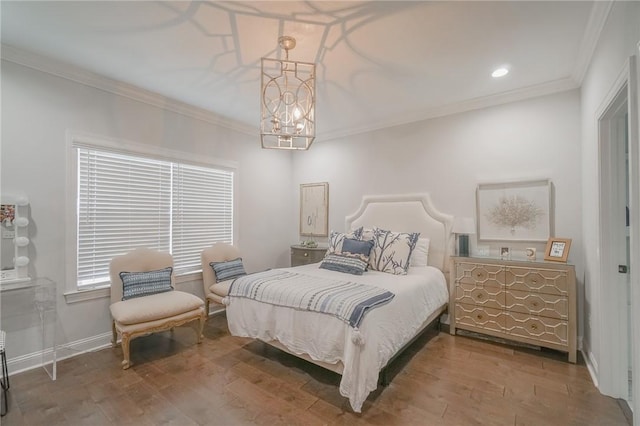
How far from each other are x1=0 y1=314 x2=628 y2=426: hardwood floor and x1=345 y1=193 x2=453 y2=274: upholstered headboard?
121 cm

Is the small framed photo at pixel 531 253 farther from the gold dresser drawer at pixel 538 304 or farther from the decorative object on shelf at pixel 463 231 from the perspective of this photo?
the decorative object on shelf at pixel 463 231

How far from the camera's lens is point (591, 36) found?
7.42 ft

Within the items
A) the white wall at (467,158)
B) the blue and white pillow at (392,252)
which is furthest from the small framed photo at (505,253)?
the blue and white pillow at (392,252)

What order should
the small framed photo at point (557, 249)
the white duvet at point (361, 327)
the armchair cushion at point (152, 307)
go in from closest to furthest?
1. the white duvet at point (361, 327)
2. the armchair cushion at point (152, 307)
3. the small framed photo at point (557, 249)

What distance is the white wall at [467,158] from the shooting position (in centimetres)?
304

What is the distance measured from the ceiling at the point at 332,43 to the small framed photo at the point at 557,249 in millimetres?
1638

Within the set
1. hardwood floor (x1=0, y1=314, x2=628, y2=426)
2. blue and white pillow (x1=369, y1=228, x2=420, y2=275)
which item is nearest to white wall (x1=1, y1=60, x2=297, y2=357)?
hardwood floor (x1=0, y1=314, x2=628, y2=426)

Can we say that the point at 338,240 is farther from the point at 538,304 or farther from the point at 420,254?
the point at 538,304

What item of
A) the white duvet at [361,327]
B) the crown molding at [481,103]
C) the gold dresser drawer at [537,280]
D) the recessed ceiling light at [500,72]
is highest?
the recessed ceiling light at [500,72]

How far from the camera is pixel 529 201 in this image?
321 centimetres

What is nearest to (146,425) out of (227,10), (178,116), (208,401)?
(208,401)

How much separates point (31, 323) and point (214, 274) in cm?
173

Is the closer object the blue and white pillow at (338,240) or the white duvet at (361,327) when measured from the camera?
the white duvet at (361,327)

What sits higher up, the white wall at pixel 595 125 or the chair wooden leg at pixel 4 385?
the white wall at pixel 595 125
